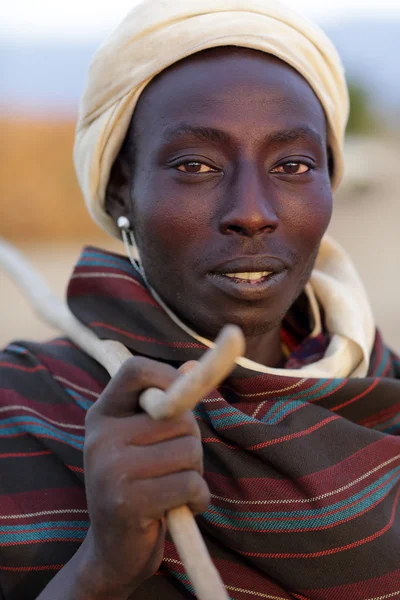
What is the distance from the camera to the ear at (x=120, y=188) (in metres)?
1.96

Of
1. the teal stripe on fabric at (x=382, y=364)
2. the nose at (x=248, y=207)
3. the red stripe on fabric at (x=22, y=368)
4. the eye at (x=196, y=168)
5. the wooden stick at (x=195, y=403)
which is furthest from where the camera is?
the teal stripe on fabric at (x=382, y=364)

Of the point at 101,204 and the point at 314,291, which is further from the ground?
the point at 101,204

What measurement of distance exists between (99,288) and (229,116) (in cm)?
57

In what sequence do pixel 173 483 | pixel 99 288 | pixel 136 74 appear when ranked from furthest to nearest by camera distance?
pixel 99 288 → pixel 136 74 → pixel 173 483

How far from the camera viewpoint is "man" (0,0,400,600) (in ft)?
5.47

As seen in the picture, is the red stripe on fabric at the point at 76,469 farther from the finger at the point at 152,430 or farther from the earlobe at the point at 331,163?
the earlobe at the point at 331,163

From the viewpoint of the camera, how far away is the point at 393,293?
8781mm

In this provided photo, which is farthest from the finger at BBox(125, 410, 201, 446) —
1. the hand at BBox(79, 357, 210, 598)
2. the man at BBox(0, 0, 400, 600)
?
the man at BBox(0, 0, 400, 600)

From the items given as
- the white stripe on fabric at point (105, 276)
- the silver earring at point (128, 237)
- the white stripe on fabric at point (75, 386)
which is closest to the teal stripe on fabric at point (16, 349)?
the white stripe on fabric at point (75, 386)

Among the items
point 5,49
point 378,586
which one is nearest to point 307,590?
point 378,586

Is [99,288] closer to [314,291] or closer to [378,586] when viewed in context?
[314,291]

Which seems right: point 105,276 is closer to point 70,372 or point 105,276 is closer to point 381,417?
point 70,372

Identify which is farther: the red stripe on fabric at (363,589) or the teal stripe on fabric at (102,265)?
the teal stripe on fabric at (102,265)

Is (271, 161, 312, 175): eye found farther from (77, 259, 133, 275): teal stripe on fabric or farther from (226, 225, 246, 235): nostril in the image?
(77, 259, 133, 275): teal stripe on fabric
